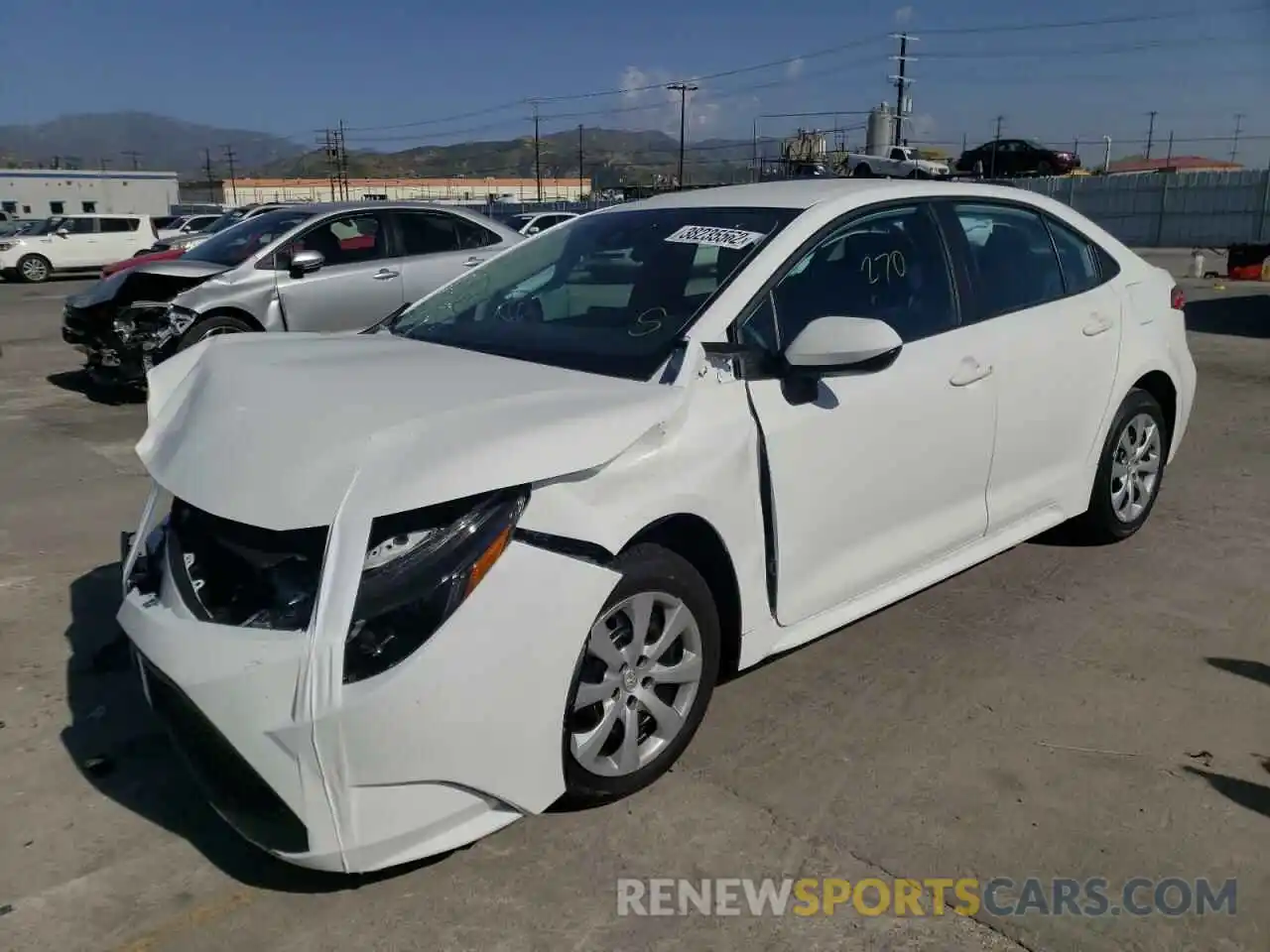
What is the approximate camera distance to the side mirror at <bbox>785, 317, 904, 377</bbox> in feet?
9.64

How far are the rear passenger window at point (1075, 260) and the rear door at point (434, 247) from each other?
588cm

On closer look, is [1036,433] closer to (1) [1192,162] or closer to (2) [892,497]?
(2) [892,497]

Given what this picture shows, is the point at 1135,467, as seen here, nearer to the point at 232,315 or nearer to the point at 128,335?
the point at 232,315

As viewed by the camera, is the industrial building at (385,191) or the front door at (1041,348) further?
the industrial building at (385,191)

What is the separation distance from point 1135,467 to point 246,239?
7.62m

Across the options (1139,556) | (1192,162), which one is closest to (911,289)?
(1139,556)

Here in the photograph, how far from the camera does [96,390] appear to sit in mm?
9617

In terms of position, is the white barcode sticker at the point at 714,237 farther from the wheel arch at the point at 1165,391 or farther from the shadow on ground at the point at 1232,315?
the shadow on ground at the point at 1232,315

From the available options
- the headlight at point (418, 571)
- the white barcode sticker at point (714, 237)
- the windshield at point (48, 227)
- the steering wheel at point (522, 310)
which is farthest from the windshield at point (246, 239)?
the windshield at point (48, 227)

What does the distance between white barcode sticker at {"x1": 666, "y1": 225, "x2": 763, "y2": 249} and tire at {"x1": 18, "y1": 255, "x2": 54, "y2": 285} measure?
2667 cm

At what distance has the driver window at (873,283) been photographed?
3.26 m

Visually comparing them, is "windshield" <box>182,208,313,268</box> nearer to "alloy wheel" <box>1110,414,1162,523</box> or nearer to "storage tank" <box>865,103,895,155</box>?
"alloy wheel" <box>1110,414,1162,523</box>

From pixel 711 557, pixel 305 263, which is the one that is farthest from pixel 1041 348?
pixel 305 263

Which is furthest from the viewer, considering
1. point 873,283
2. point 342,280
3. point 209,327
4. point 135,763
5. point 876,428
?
point 342,280
